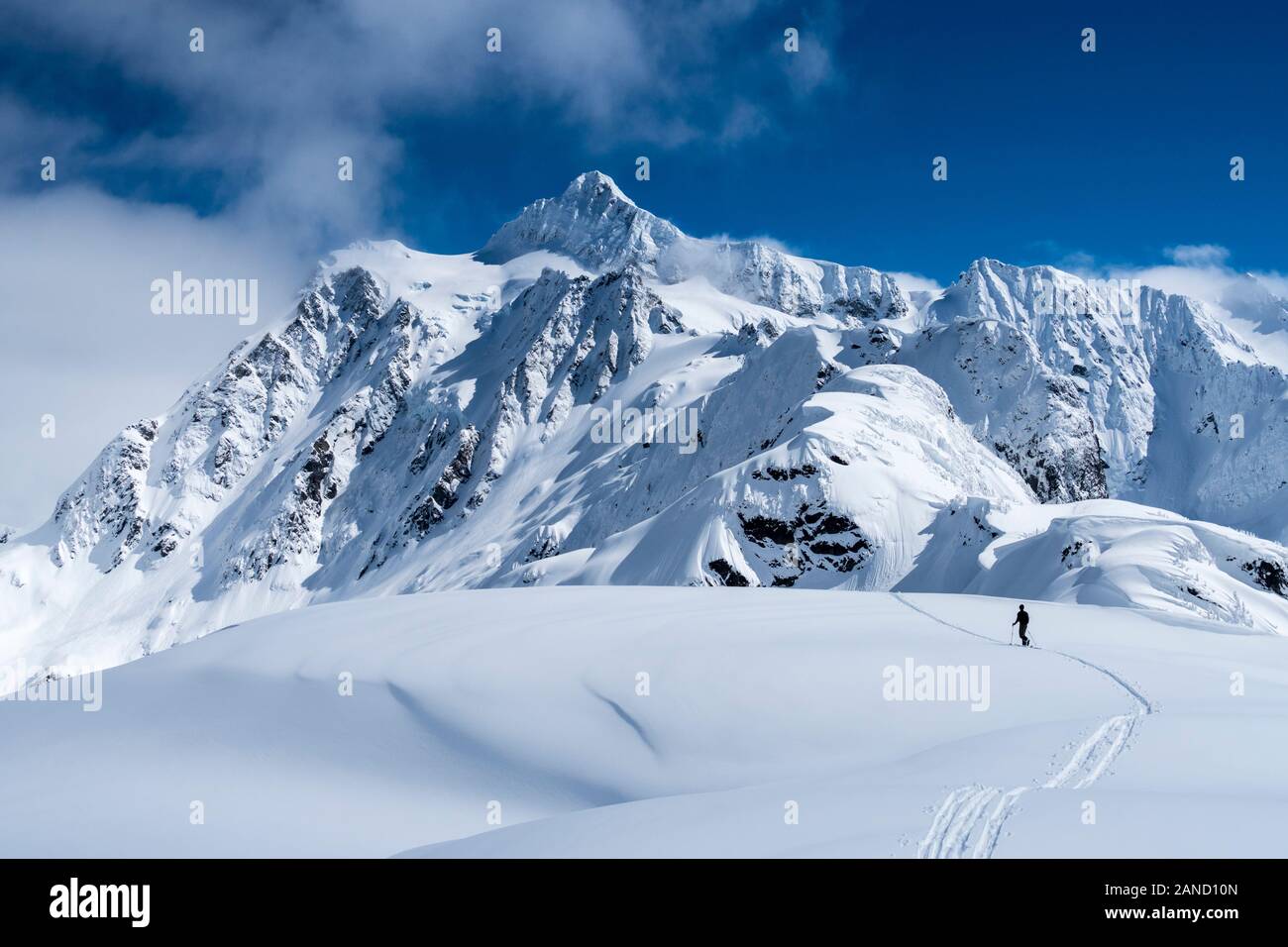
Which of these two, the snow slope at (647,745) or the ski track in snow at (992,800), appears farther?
the snow slope at (647,745)

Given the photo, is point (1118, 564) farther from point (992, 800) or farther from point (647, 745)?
point (992, 800)

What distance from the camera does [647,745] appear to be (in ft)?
50.0

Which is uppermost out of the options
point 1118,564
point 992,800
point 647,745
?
point 1118,564

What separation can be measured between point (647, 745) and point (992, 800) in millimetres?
6348

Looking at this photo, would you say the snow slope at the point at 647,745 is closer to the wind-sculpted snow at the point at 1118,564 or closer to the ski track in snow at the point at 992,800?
the ski track in snow at the point at 992,800

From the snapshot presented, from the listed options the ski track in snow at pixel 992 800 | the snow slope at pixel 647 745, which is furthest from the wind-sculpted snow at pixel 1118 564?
the ski track in snow at pixel 992 800

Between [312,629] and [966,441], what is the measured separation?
8344cm

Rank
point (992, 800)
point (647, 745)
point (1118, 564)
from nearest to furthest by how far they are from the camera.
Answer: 1. point (992, 800)
2. point (647, 745)
3. point (1118, 564)

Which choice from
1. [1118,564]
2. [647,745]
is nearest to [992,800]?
[647,745]

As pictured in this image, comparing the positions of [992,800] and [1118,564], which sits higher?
[1118,564]

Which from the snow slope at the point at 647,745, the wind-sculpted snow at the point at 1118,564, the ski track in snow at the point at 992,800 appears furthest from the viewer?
the wind-sculpted snow at the point at 1118,564

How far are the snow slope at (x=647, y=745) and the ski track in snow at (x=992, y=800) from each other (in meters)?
0.05

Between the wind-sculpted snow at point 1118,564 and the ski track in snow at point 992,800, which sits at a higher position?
the wind-sculpted snow at point 1118,564

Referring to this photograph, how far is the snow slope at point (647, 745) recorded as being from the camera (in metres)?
10.5
